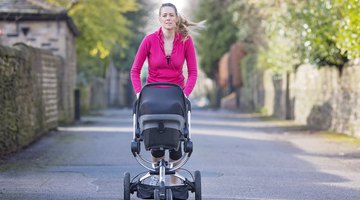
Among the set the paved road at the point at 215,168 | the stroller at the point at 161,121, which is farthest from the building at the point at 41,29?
the stroller at the point at 161,121

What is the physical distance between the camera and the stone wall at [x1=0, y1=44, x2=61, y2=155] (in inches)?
533

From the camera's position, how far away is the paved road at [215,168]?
9.24 meters

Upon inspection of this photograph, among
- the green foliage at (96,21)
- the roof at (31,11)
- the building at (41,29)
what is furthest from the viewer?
the green foliage at (96,21)

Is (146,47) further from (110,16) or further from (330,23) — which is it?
(110,16)

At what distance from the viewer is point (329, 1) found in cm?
1931

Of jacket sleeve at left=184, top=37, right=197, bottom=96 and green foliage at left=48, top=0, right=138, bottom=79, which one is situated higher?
green foliage at left=48, top=0, right=138, bottom=79

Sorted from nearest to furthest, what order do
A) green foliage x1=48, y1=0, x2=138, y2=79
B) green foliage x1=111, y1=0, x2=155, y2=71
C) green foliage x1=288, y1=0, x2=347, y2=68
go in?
green foliage x1=288, y1=0, x2=347, y2=68
green foliage x1=48, y1=0, x2=138, y2=79
green foliage x1=111, y1=0, x2=155, y2=71

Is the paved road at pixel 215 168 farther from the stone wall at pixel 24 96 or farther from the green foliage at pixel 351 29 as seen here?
the green foliage at pixel 351 29

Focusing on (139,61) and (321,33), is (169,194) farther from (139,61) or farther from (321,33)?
(321,33)

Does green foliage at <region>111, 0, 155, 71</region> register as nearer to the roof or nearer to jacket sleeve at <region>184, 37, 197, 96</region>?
the roof

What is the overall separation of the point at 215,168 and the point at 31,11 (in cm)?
1457

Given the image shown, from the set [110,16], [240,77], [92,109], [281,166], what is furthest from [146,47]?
[240,77]

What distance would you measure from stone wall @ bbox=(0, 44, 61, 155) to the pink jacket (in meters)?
6.03

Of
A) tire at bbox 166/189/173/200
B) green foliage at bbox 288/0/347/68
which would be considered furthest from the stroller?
green foliage at bbox 288/0/347/68
